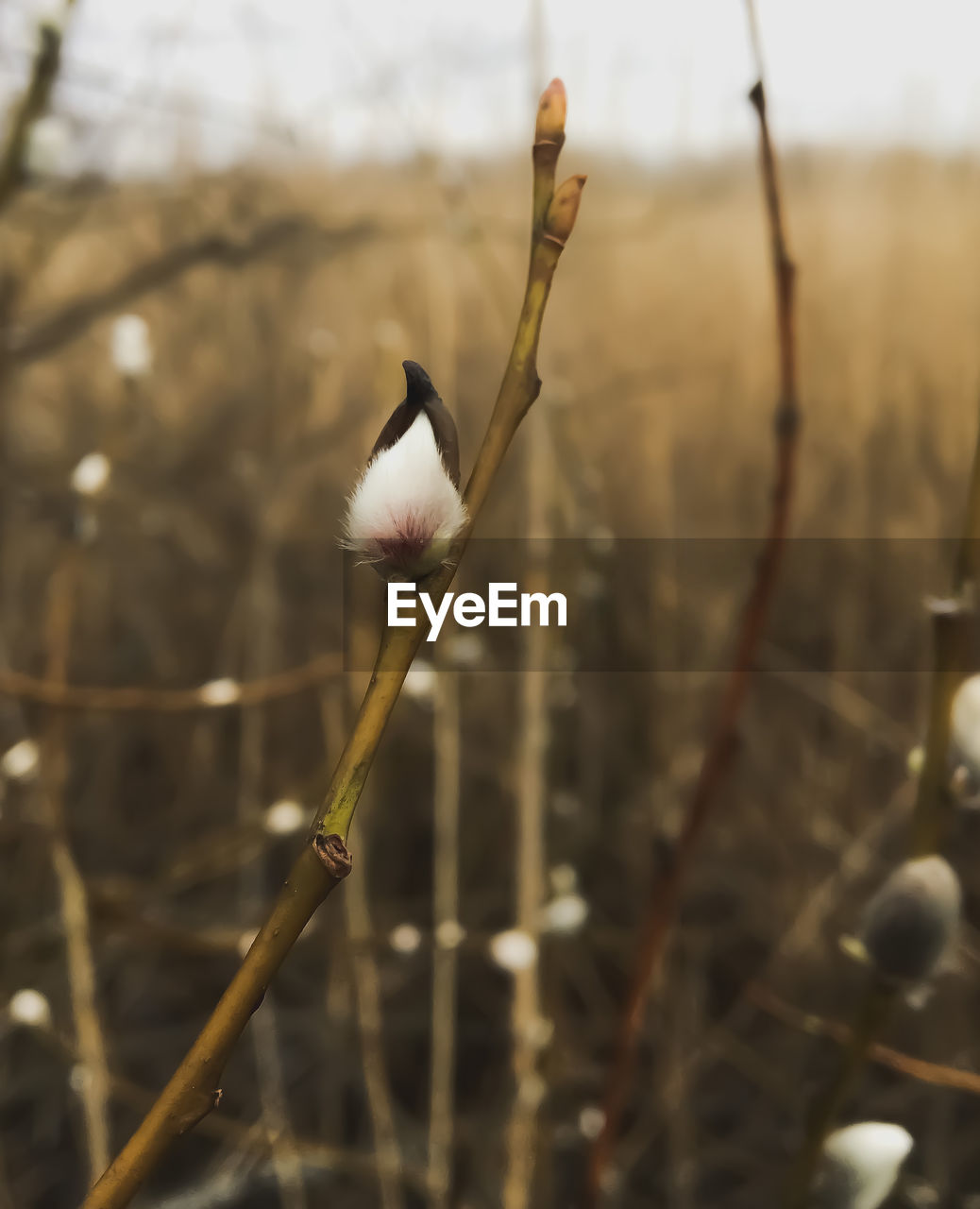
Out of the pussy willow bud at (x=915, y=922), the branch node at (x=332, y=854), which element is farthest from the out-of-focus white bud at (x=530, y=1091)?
the branch node at (x=332, y=854)

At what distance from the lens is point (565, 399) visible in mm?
781

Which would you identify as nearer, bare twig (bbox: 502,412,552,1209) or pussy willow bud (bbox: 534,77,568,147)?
pussy willow bud (bbox: 534,77,568,147)

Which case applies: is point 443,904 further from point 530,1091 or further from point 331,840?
point 331,840

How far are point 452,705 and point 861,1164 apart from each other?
469 millimetres

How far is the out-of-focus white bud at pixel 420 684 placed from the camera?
77cm

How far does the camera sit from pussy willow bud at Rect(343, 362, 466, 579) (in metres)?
0.19

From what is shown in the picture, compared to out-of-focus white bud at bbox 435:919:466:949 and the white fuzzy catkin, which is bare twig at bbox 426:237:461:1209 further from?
the white fuzzy catkin

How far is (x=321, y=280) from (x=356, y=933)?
4.53ft

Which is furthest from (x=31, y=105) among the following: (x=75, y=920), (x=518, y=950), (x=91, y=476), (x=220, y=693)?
(x=518, y=950)

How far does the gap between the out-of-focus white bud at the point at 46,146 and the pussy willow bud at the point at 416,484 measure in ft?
1.80

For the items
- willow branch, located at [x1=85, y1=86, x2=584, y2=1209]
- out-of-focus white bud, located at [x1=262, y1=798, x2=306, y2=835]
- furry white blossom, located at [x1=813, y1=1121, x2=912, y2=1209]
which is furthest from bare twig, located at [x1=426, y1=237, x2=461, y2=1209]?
willow branch, located at [x1=85, y1=86, x2=584, y2=1209]

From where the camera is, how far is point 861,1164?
0.91ft

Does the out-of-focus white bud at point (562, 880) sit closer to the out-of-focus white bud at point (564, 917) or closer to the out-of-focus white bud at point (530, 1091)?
the out-of-focus white bud at point (564, 917)

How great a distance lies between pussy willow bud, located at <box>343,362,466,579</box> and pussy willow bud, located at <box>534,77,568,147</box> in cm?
5
